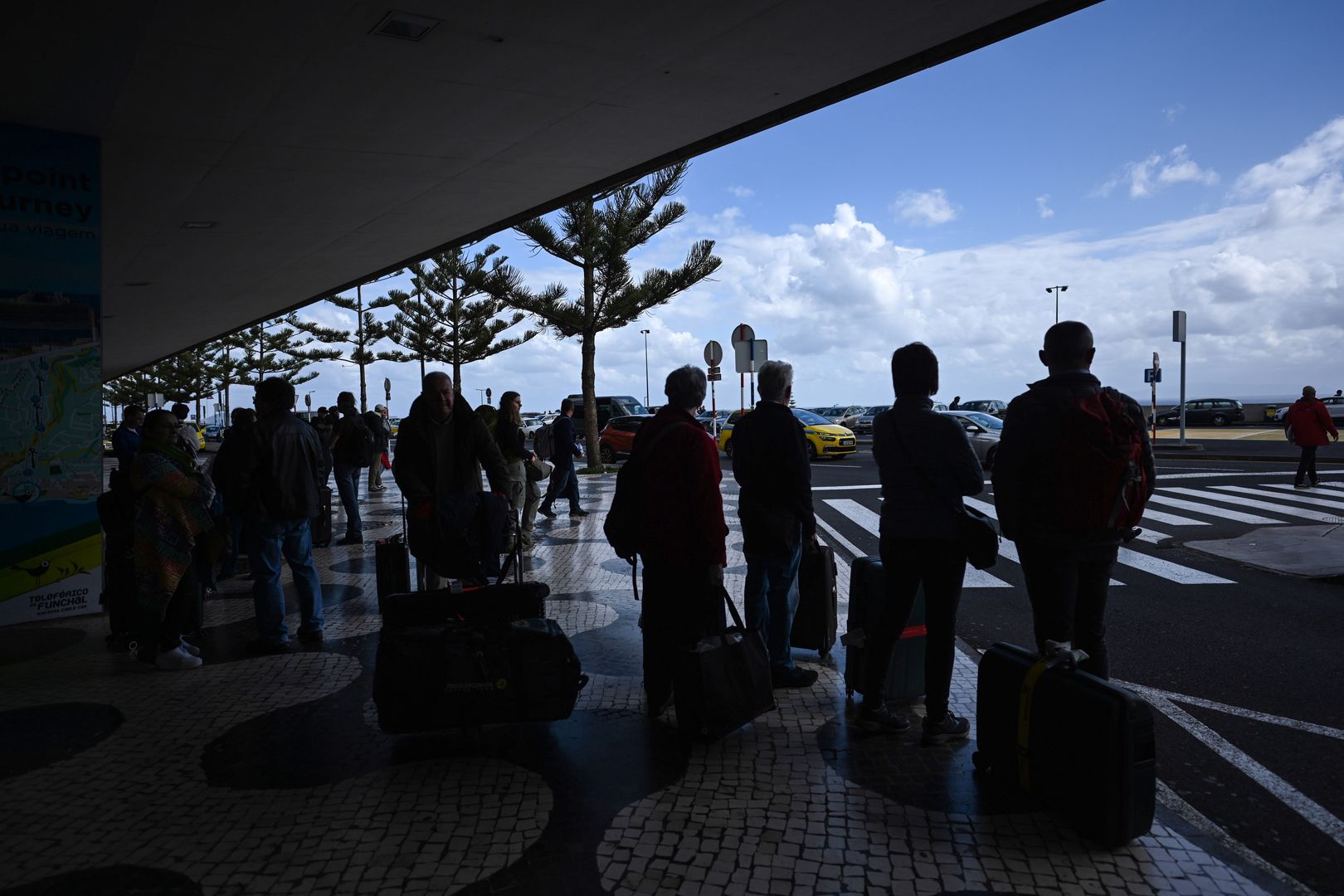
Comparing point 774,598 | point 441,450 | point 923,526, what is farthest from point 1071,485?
point 441,450

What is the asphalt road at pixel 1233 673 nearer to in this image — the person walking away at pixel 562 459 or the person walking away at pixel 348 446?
the person walking away at pixel 562 459

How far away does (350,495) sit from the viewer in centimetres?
1057

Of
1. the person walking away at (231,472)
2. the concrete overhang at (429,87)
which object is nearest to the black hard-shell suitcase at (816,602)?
the concrete overhang at (429,87)

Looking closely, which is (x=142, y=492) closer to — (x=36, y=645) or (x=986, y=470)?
(x=36, y=645)

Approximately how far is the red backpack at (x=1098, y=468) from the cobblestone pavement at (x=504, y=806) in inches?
44.3

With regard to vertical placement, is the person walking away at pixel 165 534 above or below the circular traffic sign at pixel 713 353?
below

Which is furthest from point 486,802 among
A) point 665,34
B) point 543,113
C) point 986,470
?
point 986,470

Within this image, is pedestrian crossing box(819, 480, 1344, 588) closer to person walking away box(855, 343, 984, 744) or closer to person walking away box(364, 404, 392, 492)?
person walking away box(855, 343, 984, 744)

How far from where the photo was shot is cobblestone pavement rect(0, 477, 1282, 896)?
2.83 meters

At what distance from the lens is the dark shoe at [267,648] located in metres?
5.55

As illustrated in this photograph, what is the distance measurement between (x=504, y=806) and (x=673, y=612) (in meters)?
1.22

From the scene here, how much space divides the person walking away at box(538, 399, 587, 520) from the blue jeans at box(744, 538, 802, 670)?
7.04m

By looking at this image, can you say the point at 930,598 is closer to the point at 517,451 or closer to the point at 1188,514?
the point at 517,451

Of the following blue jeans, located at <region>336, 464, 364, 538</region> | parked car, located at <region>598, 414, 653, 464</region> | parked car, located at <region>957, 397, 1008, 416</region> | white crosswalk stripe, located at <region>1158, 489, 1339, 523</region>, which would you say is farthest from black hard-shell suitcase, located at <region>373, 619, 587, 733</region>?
parked car, located at <region>957, 397, 1008, 416</region>
